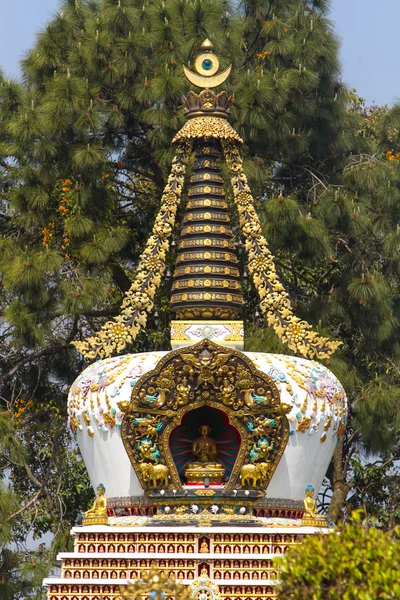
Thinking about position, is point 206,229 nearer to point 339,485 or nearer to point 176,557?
point 176,557

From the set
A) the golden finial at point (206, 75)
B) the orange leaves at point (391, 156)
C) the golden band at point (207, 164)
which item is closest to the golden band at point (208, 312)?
the golden band at point (207, 164)

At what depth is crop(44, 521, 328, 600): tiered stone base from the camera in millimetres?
18547

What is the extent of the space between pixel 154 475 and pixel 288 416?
2035mm

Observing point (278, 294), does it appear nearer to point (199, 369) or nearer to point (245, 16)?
point (199, 369)

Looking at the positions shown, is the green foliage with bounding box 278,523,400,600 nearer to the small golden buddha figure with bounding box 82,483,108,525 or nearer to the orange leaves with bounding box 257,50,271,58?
the small golden buddha figure with bounding box 82,483,108,525

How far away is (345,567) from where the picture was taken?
1360 cm

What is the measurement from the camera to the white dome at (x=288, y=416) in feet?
66.3

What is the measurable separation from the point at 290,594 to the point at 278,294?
833 centimetres

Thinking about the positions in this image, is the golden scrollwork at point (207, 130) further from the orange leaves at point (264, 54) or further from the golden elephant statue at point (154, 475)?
the orange leaves at point (264, 54)

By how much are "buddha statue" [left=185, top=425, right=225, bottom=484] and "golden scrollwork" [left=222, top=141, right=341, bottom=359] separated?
1.94 m

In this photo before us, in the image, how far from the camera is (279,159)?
1111 inches

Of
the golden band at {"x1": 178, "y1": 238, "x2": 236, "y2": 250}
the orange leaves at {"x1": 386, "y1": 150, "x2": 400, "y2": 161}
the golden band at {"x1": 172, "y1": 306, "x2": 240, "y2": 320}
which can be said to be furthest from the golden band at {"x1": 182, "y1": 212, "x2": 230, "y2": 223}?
the orange leaves at {"x1": 386, "y1": 150, "x2": 400, "y2": 161}

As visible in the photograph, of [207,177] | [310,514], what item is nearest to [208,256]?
[207,177]

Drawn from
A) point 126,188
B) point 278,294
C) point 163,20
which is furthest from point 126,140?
point 278,294
